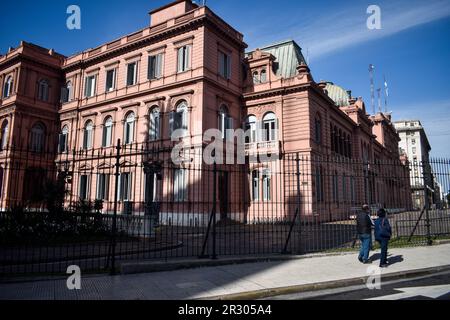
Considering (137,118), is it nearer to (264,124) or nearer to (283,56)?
(264,124)

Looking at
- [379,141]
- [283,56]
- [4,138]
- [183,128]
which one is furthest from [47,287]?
[379,141]

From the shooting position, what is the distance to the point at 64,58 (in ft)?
110

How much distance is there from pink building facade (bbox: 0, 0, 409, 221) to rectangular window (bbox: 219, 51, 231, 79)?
8 cm

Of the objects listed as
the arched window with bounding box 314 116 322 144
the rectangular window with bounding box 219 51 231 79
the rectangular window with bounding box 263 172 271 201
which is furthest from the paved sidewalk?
the rectangular window with bounding box 219 51 231 79

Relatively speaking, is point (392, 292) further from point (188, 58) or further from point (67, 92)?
point (67, 92)

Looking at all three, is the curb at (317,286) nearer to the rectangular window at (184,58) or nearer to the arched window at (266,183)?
the arched window at (266,183)

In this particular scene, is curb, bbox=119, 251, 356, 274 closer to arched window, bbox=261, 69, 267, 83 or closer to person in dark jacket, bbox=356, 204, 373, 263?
person in dark jacket, bbox=356, 204, 373, 263

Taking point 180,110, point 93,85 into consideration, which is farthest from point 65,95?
point 180,110

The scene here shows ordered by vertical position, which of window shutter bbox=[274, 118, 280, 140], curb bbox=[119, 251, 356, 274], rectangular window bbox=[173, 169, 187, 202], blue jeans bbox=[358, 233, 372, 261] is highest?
window shutter bbox=[274, 118, 280, 140]

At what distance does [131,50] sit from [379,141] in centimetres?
3963

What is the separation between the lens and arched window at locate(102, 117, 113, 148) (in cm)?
2819
